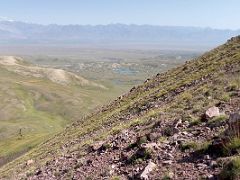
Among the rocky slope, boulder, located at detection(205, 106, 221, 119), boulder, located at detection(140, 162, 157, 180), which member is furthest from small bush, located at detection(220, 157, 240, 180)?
boulder, located at detection(205, 106, 221, 119)

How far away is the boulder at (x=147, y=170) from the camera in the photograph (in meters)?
14.8

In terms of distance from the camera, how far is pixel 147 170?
1510 centimetres

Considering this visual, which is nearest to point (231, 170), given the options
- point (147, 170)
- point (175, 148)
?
point (147, 170)

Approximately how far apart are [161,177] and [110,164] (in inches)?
158

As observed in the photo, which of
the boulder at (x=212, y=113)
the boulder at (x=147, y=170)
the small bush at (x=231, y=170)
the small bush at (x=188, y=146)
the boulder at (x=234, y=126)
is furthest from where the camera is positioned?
the boulder at (x=212, y=113)

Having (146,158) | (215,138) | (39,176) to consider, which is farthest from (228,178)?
(39,176)

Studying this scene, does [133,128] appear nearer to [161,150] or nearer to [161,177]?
[161,150]

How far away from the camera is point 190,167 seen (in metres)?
14.4

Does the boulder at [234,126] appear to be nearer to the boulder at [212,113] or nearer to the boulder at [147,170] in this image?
the boulder at [147,170]

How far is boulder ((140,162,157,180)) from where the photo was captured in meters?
14.8

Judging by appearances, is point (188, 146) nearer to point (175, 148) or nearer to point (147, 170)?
point (175, 148)

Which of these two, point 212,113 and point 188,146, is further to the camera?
point 212,113

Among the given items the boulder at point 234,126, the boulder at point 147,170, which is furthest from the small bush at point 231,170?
the boulder at point 147,170

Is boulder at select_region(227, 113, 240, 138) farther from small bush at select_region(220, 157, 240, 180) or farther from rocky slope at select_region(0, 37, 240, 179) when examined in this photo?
small bush at select_region(220, 157, 240, 180)
